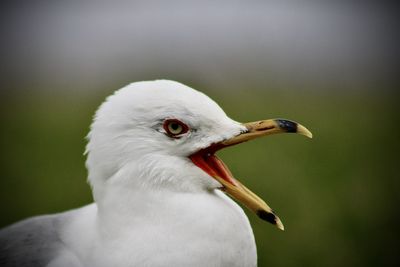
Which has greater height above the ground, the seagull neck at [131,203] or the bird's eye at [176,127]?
the bird's eye at [176,127]

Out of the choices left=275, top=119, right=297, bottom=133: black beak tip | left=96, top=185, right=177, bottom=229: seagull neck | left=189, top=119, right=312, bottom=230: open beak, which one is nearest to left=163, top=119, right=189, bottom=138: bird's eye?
left=189, top=119, right=312, bottom=230: open beak

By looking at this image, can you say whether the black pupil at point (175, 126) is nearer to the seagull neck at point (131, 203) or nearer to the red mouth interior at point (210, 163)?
the red mouth interior at point (210, 163)

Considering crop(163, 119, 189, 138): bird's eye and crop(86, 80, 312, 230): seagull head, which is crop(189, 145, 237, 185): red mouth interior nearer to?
crop(86, 80, 312, 230): seagull head

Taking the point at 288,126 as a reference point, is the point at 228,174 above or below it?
below

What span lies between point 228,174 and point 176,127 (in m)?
0.29

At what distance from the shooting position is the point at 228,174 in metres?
1.98

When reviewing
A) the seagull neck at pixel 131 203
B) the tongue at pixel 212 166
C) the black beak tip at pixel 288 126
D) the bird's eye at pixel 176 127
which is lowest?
the seagull neck at pixel 131 203

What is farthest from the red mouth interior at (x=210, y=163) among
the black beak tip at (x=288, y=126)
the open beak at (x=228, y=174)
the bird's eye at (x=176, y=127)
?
the black beak tip at (x=288, y=126)

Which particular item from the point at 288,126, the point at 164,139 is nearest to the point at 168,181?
the point at 164,139

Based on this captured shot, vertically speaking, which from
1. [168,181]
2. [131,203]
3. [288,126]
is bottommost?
[131,203]

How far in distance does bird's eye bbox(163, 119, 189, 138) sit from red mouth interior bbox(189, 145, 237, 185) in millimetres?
110

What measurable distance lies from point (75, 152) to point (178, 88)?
4.33 metres

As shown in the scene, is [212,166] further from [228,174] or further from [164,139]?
[164,139]

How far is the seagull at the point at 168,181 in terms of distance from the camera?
185cm
